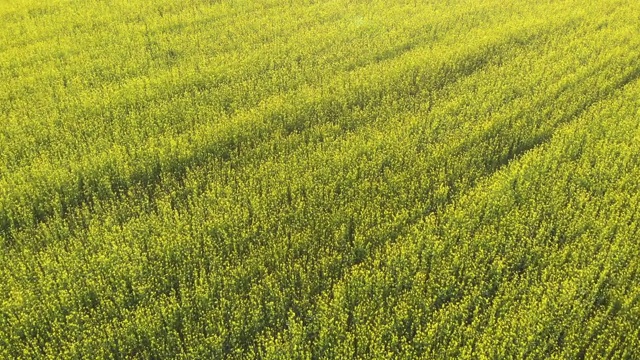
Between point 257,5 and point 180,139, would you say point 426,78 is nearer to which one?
point 180,139

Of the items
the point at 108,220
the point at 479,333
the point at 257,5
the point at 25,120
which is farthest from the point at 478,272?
the point at 257,5

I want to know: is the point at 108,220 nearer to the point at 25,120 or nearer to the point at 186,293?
the point at 186,293

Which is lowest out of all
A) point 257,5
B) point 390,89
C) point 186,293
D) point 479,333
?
point 479,333

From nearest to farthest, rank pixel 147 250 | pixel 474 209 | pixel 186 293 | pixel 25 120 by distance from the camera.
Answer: pixel 186 293
pixel 147 250
pixel 474 209
pixel 25 120

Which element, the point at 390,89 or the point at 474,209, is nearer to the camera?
the point at 474,209

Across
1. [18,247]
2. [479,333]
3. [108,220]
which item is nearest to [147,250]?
[108,220]

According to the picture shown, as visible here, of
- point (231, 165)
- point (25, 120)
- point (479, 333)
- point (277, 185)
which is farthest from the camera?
point (25, 120)

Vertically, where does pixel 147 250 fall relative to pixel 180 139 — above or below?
below
